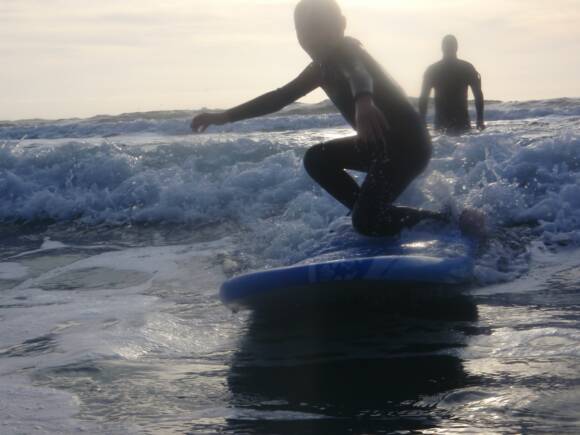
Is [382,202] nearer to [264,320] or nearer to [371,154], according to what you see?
[371,154]

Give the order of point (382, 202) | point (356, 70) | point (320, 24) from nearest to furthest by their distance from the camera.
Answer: point (356, 70) → point (320, 24) → point (382, 202)

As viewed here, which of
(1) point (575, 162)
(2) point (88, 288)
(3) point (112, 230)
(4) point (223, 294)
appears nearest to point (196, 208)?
(3) point (112, 230)

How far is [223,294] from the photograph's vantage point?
3902 mm

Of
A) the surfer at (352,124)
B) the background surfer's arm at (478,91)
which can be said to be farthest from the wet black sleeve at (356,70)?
the background surfer's arm at (478,91)

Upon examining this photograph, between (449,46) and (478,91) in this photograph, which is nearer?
(449,46)

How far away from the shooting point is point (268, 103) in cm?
493

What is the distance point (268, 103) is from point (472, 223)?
1.34 metres

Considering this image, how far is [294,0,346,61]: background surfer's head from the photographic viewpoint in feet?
14.2

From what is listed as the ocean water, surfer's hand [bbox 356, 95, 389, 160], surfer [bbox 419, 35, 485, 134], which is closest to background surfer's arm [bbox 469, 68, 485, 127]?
surfer [bbox 419, 35, 485, 134]

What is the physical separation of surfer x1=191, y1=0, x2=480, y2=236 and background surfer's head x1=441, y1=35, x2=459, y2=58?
19.3ft

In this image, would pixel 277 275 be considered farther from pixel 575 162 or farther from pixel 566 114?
pixel 566 114

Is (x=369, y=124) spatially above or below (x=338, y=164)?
above

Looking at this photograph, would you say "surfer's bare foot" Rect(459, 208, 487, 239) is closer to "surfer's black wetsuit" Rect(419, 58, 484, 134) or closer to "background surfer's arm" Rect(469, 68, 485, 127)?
"surfer's black wetsuit" Rect(419, 58, 484, 134)

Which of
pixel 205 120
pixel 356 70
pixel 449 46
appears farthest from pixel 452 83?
pixel 356 70
